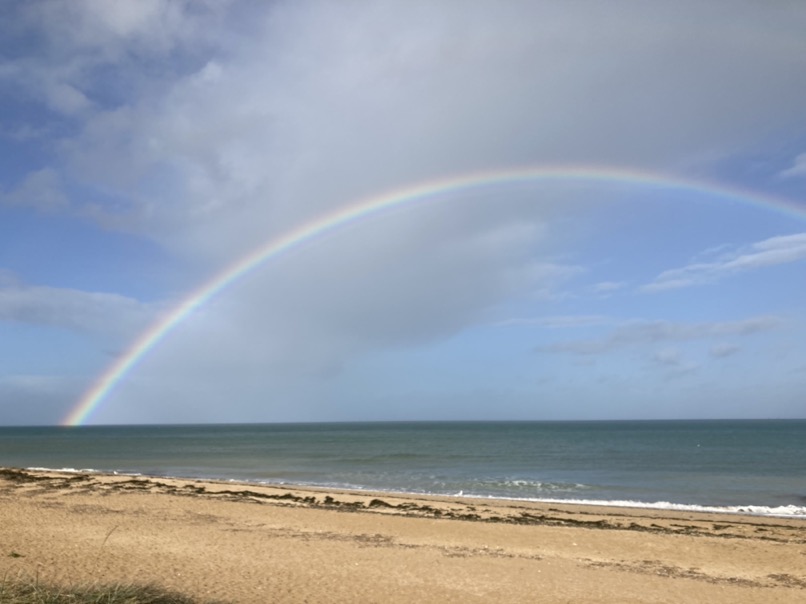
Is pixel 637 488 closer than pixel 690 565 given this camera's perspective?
No

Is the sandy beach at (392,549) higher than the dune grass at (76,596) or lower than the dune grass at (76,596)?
lower

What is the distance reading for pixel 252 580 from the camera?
35.2 feet

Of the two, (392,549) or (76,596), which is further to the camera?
(392,549)

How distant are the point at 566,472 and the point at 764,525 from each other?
727 inches

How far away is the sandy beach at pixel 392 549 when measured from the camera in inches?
420

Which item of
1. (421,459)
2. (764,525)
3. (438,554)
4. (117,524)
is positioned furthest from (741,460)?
(117,524)

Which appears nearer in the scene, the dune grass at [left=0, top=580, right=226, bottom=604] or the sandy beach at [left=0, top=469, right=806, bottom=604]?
the dune grass at [left=0, top=580, right=226, bottom=604]

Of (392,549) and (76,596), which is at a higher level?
(76,596)

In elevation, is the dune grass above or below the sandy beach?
above

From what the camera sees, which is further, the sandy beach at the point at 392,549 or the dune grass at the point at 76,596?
the sandy beach at the point at 392,549

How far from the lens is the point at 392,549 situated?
13.9 m

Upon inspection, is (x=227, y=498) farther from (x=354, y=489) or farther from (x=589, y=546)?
(x=589, y=546)

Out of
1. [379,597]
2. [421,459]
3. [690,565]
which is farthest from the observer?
[421,459]

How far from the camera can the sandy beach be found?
10.7 m
